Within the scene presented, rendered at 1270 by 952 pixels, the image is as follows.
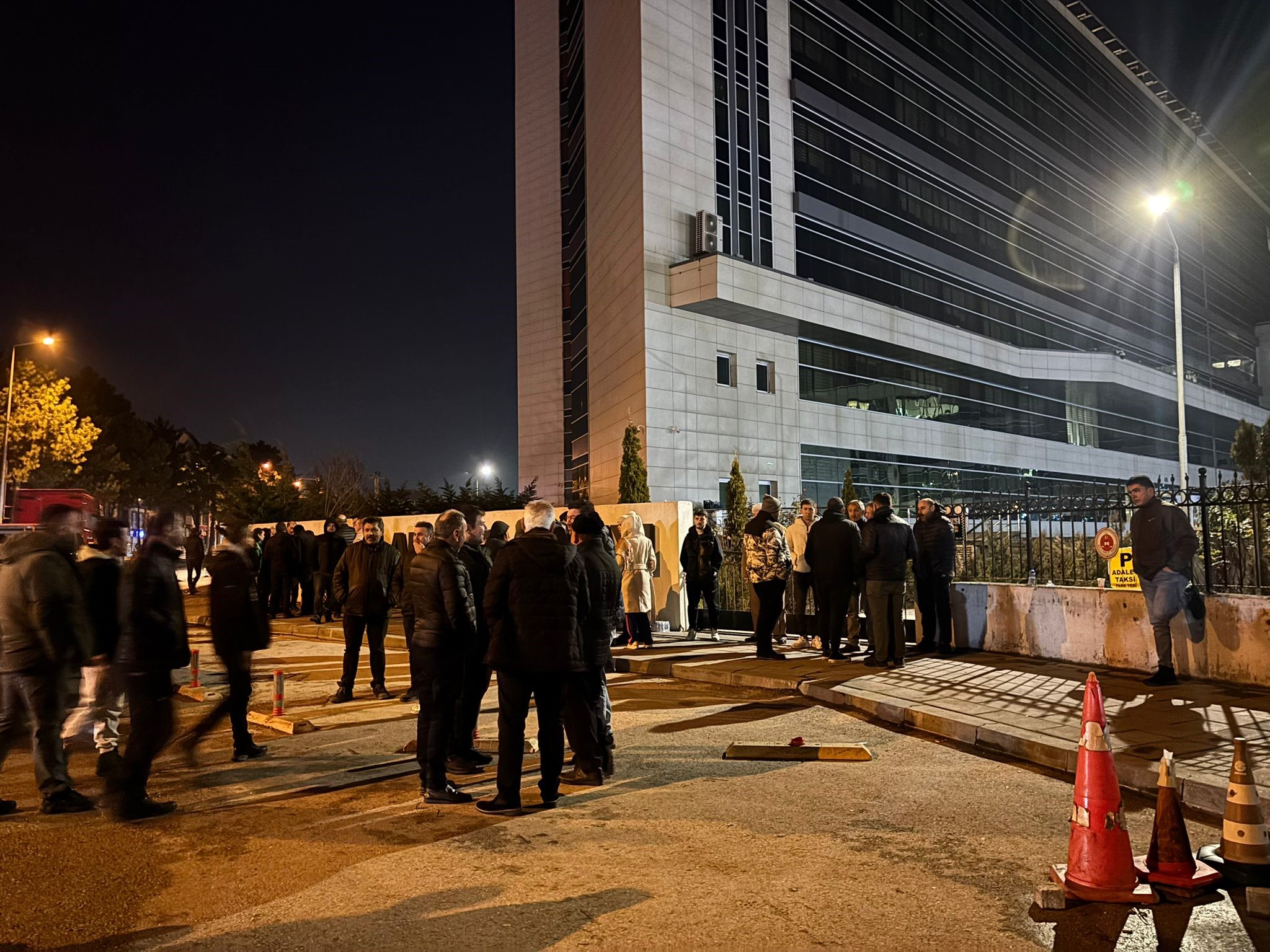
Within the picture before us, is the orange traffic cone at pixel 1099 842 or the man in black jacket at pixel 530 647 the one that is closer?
the orange traffic cone at pixel 1099 842

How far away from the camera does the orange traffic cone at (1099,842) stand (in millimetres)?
4129

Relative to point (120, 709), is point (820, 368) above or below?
above

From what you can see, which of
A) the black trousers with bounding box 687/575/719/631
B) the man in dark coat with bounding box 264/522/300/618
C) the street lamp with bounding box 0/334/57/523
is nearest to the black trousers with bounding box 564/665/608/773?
the black trousers with bounding box 687/575/719/631

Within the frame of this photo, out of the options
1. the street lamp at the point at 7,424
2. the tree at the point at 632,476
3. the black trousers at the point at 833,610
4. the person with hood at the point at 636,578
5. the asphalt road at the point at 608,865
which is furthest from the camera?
the street lamp at the point at 7,424

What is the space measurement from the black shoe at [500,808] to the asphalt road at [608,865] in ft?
0.30

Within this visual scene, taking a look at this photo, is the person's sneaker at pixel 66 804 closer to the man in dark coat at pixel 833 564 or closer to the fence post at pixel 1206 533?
the man in dark coat at pixel 833 564

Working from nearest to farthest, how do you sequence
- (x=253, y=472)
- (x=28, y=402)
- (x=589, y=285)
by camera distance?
1. (x=253, y=472)
2. (x=28, y=402)
3. (x=589, y=285)

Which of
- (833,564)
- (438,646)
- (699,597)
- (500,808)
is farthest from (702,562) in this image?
(500,808)

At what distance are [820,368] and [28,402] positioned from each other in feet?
117

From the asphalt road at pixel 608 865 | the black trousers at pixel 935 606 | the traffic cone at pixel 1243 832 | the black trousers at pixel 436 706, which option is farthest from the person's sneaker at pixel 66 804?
the black trousers at pixel 935 606

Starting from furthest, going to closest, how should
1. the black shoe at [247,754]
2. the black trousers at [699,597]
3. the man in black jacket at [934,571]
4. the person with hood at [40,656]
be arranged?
the black trousers at [699,597] → the man in black jacket at [934,571] → the black shoe at [247,754] → the person with hood at [40,656]

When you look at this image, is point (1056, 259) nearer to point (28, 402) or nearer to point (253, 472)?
point (253, 472)

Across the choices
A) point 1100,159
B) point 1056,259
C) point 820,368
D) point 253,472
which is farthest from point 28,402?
point 1100,159

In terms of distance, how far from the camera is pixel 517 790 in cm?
582
